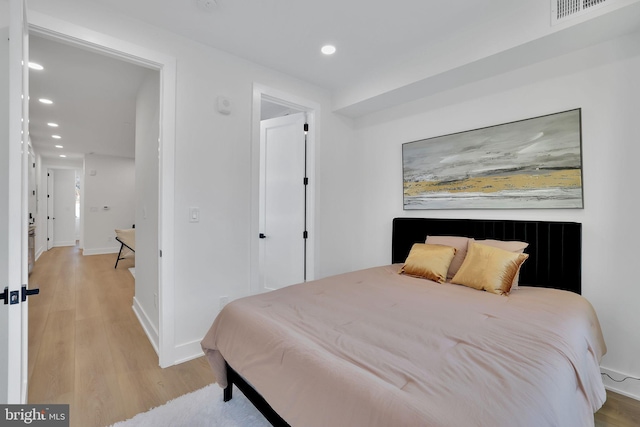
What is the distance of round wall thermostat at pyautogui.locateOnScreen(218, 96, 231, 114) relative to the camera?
2527mm

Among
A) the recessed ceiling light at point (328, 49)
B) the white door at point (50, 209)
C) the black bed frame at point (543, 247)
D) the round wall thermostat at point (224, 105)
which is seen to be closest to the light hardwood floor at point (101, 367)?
the black bed frame at point (543, 247)

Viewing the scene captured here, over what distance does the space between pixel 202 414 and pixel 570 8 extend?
11.1ft

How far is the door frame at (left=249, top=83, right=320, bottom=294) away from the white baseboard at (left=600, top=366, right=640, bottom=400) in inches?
97.6

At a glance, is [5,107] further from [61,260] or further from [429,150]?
[61,260]

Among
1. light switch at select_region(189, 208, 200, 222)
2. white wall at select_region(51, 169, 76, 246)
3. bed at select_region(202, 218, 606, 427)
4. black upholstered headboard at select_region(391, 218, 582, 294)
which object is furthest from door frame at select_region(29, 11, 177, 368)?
white wall at select_region(51, 169, 76, 246)

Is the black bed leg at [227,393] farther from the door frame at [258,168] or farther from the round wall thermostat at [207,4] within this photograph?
the round wall thermostat at [207,4]

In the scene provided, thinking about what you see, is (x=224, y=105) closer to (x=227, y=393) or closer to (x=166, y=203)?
(x=166, y=203)

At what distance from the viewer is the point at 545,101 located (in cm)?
229

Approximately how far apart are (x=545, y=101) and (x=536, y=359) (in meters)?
2.08

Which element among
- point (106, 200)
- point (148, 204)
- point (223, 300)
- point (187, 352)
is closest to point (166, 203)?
point (148, 204)

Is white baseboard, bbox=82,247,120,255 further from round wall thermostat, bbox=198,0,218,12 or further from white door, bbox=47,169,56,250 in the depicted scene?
round wall thermostat, bbox=198,0,218,12

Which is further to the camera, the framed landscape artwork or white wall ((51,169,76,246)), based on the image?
white wall ((51,169,76,246))

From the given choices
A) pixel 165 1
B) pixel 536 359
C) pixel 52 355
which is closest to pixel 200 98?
pixel 165 1

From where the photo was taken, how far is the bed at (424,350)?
91 cm
